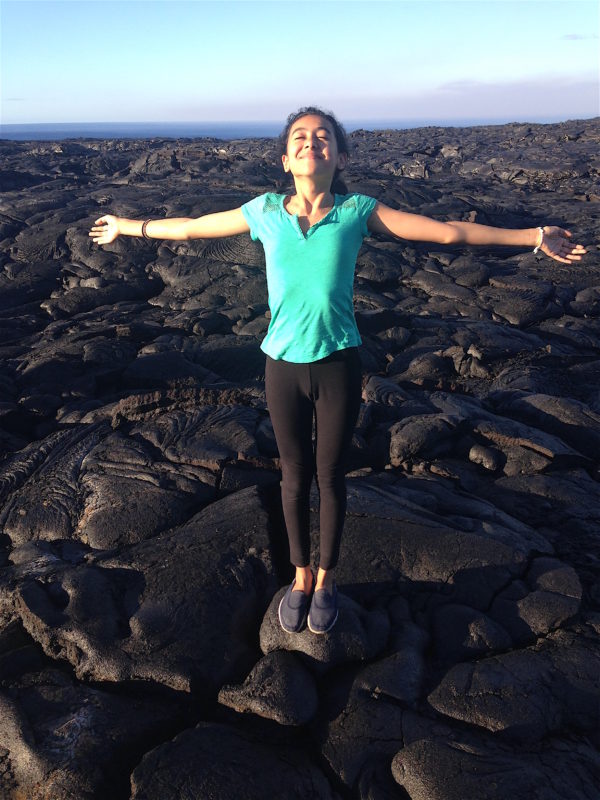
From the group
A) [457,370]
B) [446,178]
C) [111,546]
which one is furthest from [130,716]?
[446,178]

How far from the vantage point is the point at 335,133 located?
3158mm

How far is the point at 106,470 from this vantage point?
226 inches

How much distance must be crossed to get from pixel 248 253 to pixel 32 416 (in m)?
8.33

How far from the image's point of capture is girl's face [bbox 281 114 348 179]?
2.99 meters

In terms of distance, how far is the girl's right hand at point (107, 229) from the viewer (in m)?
3.90

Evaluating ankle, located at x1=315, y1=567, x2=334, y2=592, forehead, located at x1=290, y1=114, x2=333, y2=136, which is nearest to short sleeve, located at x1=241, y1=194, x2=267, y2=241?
forehead, located at x1=290, y1=114, x2=333, y2=136

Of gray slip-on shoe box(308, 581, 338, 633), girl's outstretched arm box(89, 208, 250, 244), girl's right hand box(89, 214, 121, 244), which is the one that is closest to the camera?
girl's outstretched arm box(89, 208, 250, 244)

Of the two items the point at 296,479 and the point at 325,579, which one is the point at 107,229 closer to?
the point at 296,479

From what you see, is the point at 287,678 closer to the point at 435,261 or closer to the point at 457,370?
the point at 457,370

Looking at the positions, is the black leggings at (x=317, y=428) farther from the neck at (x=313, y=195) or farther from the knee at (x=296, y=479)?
the neck at (x=313, y=195)

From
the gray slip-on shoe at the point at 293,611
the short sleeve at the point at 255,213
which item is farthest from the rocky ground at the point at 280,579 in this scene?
the short sleeve at the point at 255,213

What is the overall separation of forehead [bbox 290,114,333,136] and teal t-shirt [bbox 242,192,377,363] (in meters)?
0.40

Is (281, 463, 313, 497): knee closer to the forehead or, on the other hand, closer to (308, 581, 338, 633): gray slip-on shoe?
(308, 581, 338, 633): gray slip-on shoe

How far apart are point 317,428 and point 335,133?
176 cm
